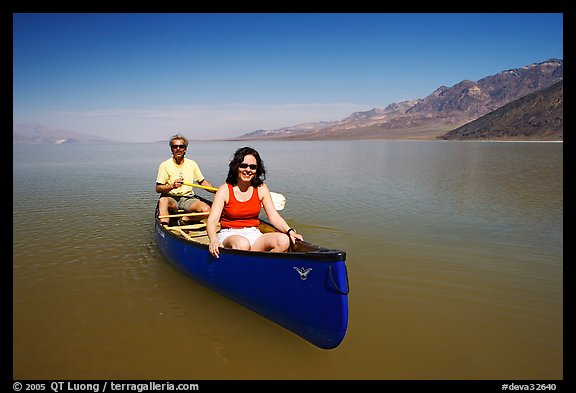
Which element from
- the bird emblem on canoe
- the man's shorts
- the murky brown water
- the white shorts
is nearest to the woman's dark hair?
the white shorts

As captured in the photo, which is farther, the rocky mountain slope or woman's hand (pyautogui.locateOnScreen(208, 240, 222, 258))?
the rocky mountain slope

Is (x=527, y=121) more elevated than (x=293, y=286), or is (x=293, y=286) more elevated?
(x=527, y=121)

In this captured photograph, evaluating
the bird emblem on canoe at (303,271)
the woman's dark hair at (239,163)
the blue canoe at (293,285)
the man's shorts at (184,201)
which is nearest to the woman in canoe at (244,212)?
the woman's dark hair at (239,163)

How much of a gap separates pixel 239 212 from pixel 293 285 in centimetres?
137

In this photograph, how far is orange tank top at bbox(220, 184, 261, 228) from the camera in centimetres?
482

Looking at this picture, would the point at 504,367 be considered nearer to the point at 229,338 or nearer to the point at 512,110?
the point at 229,338

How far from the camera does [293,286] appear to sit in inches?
153

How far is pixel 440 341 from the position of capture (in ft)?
13.7

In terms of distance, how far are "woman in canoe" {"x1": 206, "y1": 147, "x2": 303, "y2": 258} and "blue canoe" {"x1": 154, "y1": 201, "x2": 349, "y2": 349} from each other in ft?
0.77

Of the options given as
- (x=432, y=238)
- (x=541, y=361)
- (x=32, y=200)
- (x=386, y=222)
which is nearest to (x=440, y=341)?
(x=541, y=361)

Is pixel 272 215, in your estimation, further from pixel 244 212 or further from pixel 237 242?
pixel 237 242

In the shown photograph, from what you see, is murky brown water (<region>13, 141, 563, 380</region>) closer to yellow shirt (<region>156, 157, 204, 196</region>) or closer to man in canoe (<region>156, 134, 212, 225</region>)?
man in canoe (<region>156, 134, 212, 225</region>)

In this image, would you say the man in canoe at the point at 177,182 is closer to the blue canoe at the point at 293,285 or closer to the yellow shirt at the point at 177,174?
the yellow shirt at the point at 177,174

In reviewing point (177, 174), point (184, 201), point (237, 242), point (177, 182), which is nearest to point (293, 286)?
point (237, 242)
